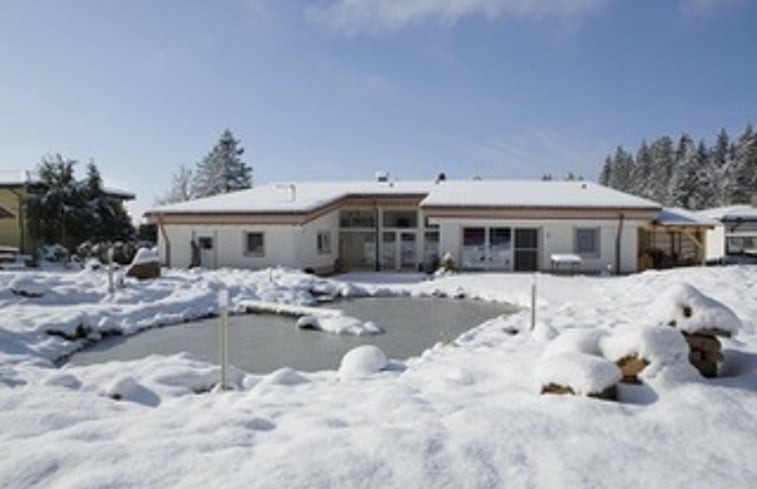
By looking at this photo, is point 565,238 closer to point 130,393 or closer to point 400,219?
point 400,219

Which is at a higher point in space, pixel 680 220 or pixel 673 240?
pixel 680 220

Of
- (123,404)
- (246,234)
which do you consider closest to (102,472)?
(123,404)

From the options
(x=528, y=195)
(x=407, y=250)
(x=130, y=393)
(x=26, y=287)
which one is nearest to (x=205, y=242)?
(x=407, y=250)

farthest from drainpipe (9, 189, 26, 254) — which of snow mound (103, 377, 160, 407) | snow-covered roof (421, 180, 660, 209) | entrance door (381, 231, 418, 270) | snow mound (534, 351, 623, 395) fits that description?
snow mound (534, 351, 623, 395)

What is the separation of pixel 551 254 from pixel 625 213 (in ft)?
10.3

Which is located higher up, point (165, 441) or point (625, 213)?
point (625, 213)

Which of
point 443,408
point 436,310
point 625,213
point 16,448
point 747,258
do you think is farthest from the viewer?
point 747,258

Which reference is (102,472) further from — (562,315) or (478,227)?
(478,227)

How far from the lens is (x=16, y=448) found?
12.2 feet

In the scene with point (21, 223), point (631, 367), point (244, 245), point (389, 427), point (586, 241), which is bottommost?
point (389, 427)

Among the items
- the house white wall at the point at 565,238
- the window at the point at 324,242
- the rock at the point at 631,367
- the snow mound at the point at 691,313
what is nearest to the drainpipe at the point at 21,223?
the window at the point at 324,242

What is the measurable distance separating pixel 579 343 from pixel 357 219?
74.3 feet

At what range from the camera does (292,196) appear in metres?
27.4

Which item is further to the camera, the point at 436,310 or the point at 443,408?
the point at 436,310
